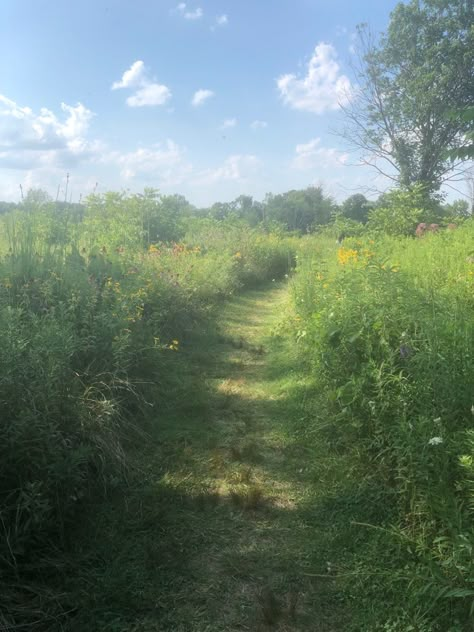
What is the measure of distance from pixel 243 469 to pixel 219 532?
2.25 feet

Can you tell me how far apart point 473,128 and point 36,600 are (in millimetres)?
4654

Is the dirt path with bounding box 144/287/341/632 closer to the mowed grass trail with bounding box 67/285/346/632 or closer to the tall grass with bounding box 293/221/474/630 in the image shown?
the mowed grass trail with bounding box 67/285/346/632

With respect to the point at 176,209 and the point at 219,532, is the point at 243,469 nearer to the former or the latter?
the point at 219,532

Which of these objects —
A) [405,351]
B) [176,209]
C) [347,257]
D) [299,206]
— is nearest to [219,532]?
[405,351]

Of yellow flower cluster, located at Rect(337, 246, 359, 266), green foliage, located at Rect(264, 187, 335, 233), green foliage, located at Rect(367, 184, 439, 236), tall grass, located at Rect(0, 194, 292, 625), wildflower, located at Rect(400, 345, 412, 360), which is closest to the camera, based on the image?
tall grass, located at Rect(0, 194, 292, 625)

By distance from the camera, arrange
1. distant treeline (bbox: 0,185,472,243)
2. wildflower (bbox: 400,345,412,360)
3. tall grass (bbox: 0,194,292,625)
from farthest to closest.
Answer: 1. distant treeline (bbox: 0,185,472,243)
2. wildflower (bbox: 400,345,412,360)
3. tall grass (bbox: 0,194,292,625)

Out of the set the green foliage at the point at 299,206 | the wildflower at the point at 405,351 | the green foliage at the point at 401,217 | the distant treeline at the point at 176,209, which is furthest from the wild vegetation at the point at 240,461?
the green foliage at the point at 299,206

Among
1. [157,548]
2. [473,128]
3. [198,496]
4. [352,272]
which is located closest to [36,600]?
[157,548]

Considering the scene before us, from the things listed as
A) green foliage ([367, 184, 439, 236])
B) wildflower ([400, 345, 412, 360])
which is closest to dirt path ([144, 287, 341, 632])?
wildflower ([400, 345, 412, 360])

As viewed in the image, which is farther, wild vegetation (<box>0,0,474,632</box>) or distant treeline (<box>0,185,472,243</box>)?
distant treeline (<box>0,185,472,243</box>)

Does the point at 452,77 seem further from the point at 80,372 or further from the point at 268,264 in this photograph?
the point at 80,372

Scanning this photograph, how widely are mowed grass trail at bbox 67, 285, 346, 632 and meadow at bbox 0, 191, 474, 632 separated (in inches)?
0.4

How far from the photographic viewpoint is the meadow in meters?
2.08

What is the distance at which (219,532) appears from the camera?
2637 millimetres
